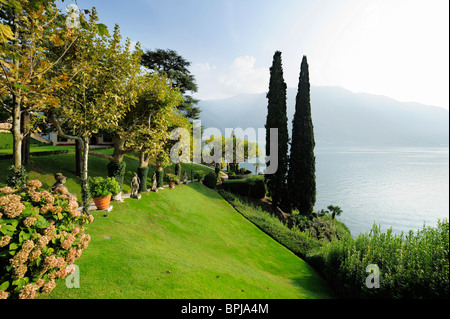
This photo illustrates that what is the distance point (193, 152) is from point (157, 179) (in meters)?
6.23

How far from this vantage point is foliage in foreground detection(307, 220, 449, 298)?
21.0 ft

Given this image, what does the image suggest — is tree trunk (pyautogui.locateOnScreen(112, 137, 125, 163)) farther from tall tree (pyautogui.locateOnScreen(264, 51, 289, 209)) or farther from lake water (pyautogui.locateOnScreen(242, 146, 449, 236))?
lake water (pyautogui.locateOnScreen(242, 146, 449, 236))

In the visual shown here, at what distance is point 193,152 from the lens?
23.3 meters

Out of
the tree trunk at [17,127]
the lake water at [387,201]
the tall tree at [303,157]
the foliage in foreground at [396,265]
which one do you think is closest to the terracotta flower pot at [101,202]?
the tree trunk at [17,127]

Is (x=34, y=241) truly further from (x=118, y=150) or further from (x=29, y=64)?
(x=118, y=150)

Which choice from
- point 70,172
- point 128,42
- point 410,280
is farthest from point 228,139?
point 410,280

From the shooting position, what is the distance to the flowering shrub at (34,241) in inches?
126

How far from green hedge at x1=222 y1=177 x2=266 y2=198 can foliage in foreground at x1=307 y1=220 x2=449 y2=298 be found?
17.4 metres

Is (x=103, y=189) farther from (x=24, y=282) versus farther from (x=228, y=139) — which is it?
(x=228, y=139)

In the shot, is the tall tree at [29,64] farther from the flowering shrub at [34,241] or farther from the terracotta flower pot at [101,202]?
the flowering shrub at [34,241]

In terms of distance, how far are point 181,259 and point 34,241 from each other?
479cm

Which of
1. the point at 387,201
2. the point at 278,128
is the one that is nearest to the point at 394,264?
the point at 278,128

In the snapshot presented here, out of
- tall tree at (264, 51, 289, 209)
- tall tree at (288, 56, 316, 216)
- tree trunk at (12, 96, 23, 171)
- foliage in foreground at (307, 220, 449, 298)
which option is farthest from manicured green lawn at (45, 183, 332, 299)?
tall tree at (288, 56, 316, 216)
